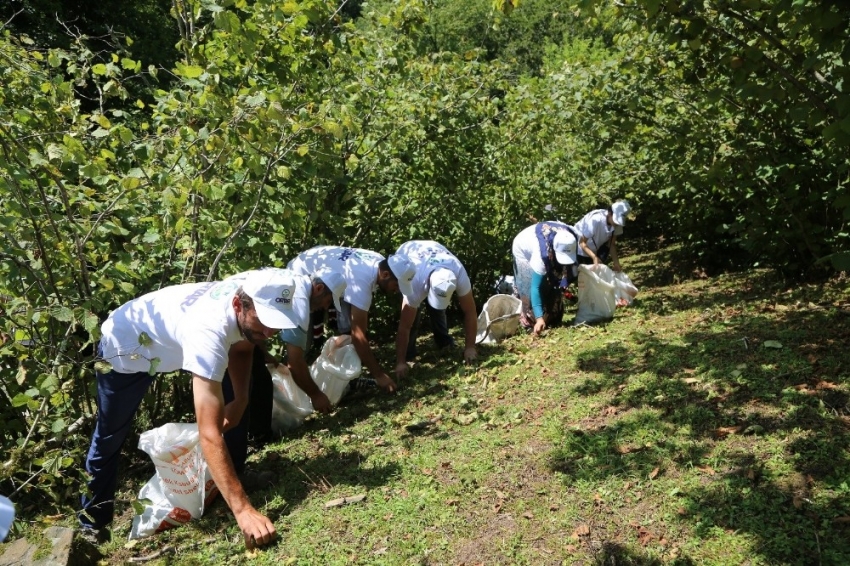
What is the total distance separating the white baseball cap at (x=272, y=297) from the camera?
3.23m

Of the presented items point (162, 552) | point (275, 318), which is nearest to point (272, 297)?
point (275, 318)

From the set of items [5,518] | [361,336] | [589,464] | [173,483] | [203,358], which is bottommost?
[589,464]

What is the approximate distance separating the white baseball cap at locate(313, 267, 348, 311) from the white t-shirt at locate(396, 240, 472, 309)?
679mm

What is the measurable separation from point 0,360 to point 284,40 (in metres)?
3.07

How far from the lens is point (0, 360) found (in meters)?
4.09

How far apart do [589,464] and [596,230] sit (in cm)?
562

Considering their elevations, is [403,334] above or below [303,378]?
above

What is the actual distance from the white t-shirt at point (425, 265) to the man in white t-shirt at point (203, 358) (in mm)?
1855

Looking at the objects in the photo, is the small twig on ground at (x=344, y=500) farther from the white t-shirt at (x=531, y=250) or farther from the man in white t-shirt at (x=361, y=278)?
the white t-shirt at (x=531, y=250)

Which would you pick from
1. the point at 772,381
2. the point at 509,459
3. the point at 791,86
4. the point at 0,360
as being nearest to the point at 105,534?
the point at 0,360

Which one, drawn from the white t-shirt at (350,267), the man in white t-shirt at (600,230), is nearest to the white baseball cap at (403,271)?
the white t-shirt at (350,267)

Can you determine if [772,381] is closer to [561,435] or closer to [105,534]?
[561,435]

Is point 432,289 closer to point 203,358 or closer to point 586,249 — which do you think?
point 203,358

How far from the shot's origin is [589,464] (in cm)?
379
